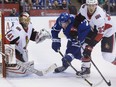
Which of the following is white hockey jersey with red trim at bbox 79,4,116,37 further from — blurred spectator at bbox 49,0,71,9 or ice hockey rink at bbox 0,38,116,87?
blurred spectator at bbox 49,0,71,9

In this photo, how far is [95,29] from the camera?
3309mm

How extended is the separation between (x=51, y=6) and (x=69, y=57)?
4.30 m

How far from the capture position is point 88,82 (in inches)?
123

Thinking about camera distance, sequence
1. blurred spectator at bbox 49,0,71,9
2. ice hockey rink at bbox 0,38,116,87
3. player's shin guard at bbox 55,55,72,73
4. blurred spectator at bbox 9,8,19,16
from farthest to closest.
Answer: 1. blurred spectator at bbox 49,0,71,9
2. blurred spectator at bbox 9,8,19,16
3. player's shin guard at bbox 55,55,72,73
4. ice hockey rink at bbox 0,38,116,87

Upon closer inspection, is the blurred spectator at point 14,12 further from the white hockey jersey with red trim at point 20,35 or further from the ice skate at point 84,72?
the ice skate at point 84,72

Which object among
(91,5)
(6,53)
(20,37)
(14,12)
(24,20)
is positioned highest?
(91,5)

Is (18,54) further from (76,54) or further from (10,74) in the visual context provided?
(76,54)

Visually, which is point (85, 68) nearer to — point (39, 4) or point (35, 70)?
point (35, 70)

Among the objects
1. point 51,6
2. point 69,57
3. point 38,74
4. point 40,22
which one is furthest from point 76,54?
point 51,6

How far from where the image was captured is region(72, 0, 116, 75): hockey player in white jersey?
3178 mm

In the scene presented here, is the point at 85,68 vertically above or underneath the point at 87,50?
underneath

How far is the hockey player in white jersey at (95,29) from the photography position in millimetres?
3178

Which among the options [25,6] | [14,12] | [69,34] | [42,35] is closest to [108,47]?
[69,34]

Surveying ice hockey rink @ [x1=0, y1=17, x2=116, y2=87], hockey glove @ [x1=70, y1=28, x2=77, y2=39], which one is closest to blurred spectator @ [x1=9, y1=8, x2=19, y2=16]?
ice hockey rink @ [x1=0, y1=17, x2=116, y2=87]
